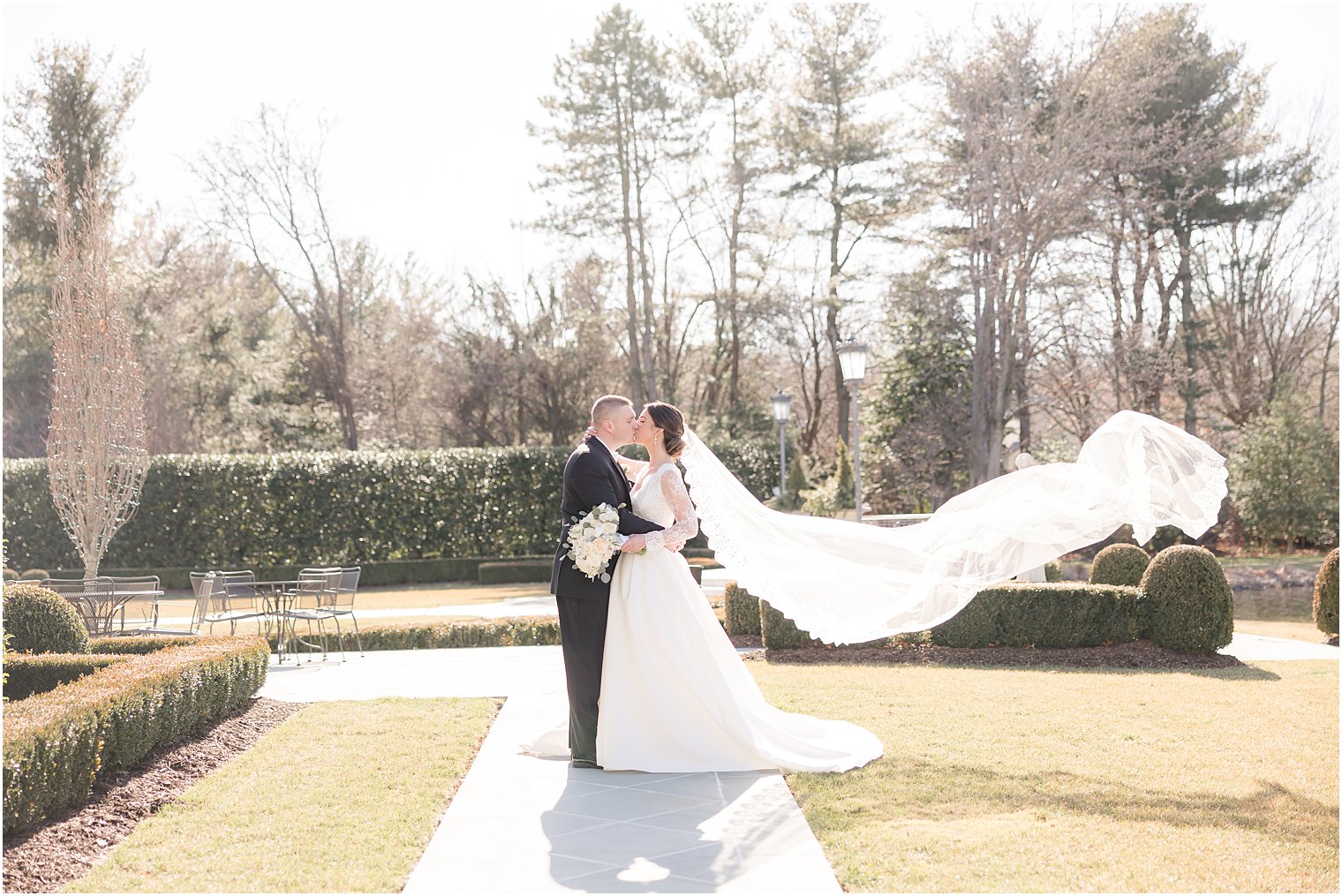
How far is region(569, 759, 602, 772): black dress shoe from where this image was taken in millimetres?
6328

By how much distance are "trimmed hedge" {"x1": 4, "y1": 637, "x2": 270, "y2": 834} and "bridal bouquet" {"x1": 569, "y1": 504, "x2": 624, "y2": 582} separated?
2.70 m

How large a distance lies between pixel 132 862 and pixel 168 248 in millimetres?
32199

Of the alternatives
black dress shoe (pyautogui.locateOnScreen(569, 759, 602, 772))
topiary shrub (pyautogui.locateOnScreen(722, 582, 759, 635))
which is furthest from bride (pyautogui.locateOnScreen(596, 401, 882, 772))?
topiary shrub (pyautogui.locateOnScreen(722, 582, 759, 635))

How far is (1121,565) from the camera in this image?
13445mm

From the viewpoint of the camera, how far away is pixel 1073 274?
2431 cm

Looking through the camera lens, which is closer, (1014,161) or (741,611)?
(741,611)

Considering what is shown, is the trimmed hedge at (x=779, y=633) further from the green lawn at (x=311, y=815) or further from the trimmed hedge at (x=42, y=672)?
the trimmed hedge at (x=42, y=672)

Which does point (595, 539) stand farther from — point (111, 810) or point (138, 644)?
point (138, 644)

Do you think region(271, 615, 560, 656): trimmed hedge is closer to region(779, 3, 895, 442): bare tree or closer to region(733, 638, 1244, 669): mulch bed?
region(733, 638, 1244, 669): mulch bed

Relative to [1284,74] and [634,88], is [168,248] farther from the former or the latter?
[1284,74]

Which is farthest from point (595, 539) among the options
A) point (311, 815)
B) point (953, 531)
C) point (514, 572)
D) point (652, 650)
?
point (514, 572)

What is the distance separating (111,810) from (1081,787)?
510 cm

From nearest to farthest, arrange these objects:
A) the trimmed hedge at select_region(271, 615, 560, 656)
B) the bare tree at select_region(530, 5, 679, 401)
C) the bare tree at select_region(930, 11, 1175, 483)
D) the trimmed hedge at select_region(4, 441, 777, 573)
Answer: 1. the trimmed hedge at select_region(271, 615, 560, 656)
2. the bare tree at select_region(930, 11, 1175, 483)
3. the trimmed hedge at select_region(4, 441, 777, 573)
4. the bare tree at select_region(530, 5, 679, 401)

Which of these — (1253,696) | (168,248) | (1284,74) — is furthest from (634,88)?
(1253,696)
